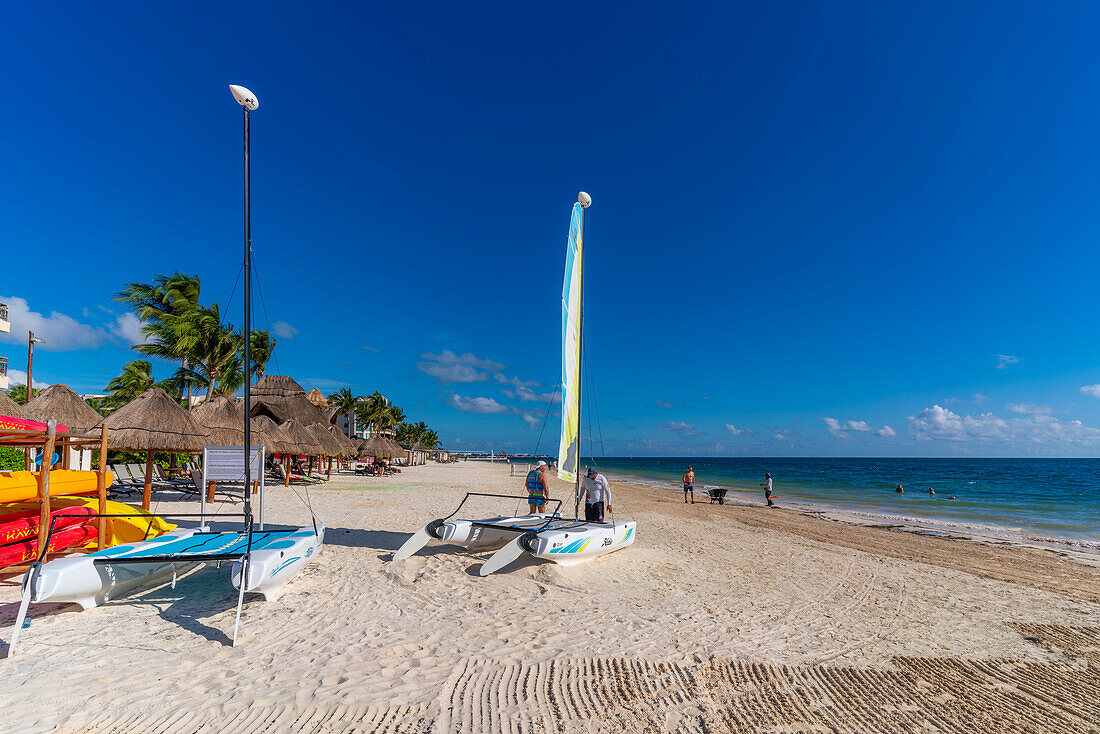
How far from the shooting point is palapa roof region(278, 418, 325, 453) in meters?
18.0

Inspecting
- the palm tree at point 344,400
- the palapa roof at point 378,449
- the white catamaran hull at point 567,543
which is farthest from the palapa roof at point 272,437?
the palm tree at point 344,400

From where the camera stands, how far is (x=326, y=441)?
20.4 meters

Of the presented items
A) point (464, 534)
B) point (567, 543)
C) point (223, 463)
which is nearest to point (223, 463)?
point (223, 463)

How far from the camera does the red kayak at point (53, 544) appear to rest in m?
5.75

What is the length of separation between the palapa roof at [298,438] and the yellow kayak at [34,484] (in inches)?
430

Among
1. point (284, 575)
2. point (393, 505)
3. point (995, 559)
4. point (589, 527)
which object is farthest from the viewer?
point (393, 505)

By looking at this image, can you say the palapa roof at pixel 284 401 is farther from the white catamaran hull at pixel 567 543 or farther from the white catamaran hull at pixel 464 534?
the white catamaran hull at pixel 567 543

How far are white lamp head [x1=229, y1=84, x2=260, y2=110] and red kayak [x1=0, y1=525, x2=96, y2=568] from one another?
5.54 metres

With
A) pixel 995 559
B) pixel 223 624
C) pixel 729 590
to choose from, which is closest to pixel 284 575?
pixel 223 624

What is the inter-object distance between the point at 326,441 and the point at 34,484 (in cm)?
1468

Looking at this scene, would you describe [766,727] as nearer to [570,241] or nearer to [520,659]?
[520,659]

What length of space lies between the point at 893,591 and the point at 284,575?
24.0ft

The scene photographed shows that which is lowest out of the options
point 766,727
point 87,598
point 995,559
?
point 995,559

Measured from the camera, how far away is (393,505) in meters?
14.2
